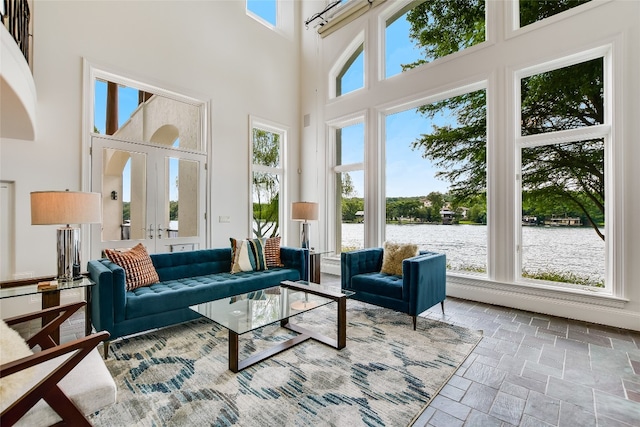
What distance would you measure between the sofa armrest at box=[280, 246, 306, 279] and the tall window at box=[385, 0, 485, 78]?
11.3ft

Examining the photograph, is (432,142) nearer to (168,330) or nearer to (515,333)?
(515,333)

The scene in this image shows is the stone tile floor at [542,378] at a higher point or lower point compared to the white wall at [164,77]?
lower

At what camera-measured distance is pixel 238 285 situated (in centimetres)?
331

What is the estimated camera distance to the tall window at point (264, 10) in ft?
18.6

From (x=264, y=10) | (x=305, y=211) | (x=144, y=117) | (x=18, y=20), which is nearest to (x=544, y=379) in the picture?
(x=305, y=211)

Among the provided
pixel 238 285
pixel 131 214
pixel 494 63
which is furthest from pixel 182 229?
pixel 494 63

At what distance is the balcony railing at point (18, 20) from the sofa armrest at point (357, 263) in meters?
3.61

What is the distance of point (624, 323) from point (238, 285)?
4064 millimetres

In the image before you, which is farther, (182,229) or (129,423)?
(182,229)

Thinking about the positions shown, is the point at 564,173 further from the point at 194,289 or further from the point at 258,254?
the point at 194,289

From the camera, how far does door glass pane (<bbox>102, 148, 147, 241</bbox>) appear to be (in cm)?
394

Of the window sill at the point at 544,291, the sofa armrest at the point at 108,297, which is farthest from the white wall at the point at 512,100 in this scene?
the sofa armrest at the point at 108,297

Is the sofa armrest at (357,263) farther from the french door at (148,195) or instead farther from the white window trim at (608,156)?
the french door at (148,195)

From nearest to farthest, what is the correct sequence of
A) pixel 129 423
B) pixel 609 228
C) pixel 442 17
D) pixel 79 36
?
1. pixel 129 423
2. pixel 609 228
3. pixel 79 36
4. pixel 442 17
